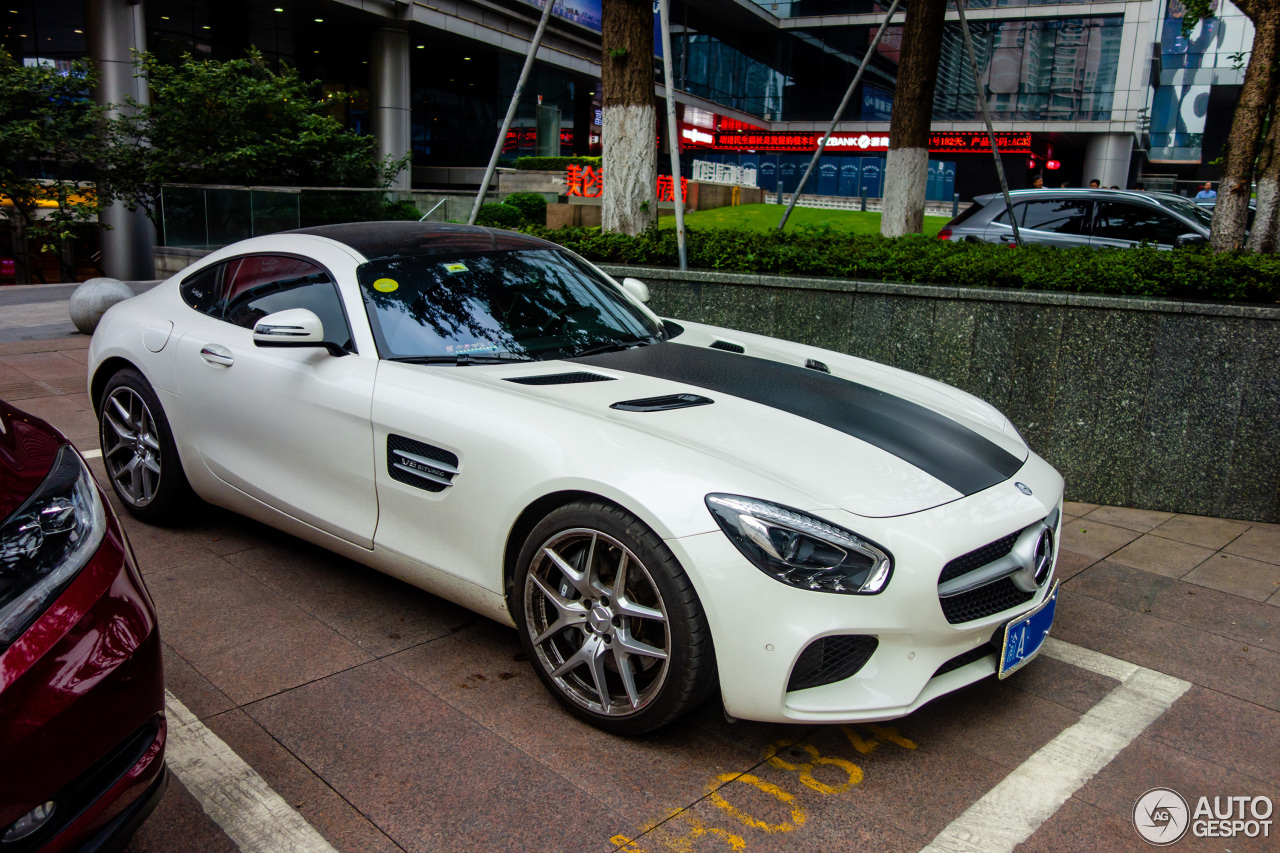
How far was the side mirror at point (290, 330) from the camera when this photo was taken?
11.7 ft

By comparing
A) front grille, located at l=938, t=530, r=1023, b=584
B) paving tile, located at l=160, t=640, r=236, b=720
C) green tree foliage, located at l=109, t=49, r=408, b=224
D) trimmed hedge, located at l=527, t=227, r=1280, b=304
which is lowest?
paving tile, located at l=160, t=640, r=236, b=720

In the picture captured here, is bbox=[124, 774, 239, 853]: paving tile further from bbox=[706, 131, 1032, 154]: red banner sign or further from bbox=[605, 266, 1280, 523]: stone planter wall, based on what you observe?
bbox=[706, 131, 1032, 154]: red banner sign

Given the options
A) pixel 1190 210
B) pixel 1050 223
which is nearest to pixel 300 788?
pixel 1050 223

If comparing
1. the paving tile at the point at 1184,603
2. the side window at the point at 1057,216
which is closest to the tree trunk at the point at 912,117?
the side window at the point at 1057,216

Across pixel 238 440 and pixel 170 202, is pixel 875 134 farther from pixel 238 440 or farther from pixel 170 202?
pixel 238 440

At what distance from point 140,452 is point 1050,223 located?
32.9 feet

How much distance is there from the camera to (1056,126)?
132 feet

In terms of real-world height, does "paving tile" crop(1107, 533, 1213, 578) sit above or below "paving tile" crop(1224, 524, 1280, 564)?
below

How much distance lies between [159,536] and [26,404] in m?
3.50

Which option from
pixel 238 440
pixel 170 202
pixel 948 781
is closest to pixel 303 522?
pixel 238 440

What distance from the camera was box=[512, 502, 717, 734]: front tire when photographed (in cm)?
273

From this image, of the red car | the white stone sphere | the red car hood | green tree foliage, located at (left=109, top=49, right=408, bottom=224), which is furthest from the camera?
green tree foliage, located at (left=109, top=49, right=408, bottom=224)

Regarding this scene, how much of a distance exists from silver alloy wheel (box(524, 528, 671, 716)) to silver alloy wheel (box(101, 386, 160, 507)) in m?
2.41

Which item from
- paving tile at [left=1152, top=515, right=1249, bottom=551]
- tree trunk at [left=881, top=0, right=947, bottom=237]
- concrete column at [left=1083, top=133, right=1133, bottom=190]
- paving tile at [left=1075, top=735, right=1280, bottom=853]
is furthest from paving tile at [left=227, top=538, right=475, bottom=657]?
concrete column at [left=1083, top=133, right=1133, bottom=190]
